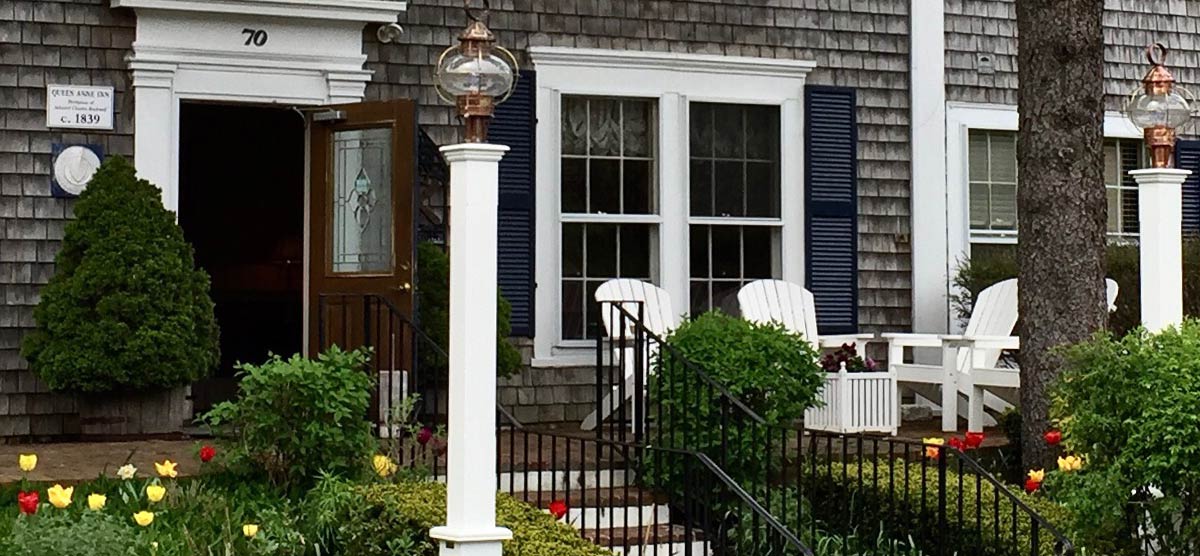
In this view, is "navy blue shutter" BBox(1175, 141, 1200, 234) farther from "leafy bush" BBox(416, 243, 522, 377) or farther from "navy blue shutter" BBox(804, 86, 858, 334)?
"leafy bush" BBox(416, 243, 522, 377)

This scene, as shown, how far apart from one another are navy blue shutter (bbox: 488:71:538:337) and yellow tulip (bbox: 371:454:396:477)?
3.02 m

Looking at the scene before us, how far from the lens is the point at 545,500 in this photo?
27.5 ft

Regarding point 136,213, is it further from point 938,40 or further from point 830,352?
point 938,40

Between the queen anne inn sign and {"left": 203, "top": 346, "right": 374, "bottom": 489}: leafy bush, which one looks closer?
{"left": 203, "top": 346, "right": 374, "bottom": 489}: leafy bush

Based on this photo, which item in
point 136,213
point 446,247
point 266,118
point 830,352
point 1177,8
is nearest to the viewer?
point 136,213

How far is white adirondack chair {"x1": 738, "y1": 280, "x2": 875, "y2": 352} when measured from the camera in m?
10.9

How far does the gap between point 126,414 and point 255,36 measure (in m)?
2.25

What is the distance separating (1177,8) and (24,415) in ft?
27.1

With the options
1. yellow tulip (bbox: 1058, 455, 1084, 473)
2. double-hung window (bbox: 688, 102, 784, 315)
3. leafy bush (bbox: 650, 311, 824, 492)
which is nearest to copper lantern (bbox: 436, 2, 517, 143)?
leafy bush (bbox: 650, 311, 824, 492)

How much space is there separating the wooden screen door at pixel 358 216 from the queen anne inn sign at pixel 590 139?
0.05ft

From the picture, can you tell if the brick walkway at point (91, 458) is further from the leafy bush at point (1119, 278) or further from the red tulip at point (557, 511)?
the leafy bush at point (1119, 278)

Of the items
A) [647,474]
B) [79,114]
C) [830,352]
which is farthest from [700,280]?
[79,114]

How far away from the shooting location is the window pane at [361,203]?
9.98 meters

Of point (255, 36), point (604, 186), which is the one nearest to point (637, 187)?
point (604, 186)
